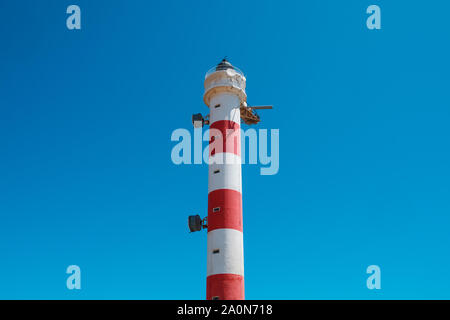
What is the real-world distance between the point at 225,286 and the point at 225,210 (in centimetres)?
585

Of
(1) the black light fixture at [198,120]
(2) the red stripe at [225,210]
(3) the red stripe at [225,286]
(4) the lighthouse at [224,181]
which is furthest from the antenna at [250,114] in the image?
(3) the red stripe at [225,286]

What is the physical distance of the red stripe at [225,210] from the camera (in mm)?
36938

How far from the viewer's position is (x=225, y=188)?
3809 centimetres

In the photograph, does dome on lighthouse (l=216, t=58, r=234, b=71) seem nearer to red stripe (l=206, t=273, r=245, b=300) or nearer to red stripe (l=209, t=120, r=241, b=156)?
red stripe (l=209, t=120, r=241, b=156)

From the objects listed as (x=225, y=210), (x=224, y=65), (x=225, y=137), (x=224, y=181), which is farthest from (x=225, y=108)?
(x=225, y=210)

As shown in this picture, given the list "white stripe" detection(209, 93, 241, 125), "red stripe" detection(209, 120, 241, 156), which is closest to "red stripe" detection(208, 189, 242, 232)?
"red stripe" detection(209, 120, 241, 156)

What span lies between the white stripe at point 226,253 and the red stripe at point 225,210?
1.73 feet

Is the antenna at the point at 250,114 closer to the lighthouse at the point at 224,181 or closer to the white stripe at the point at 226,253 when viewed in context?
the lighthouse at the point at 224,181
